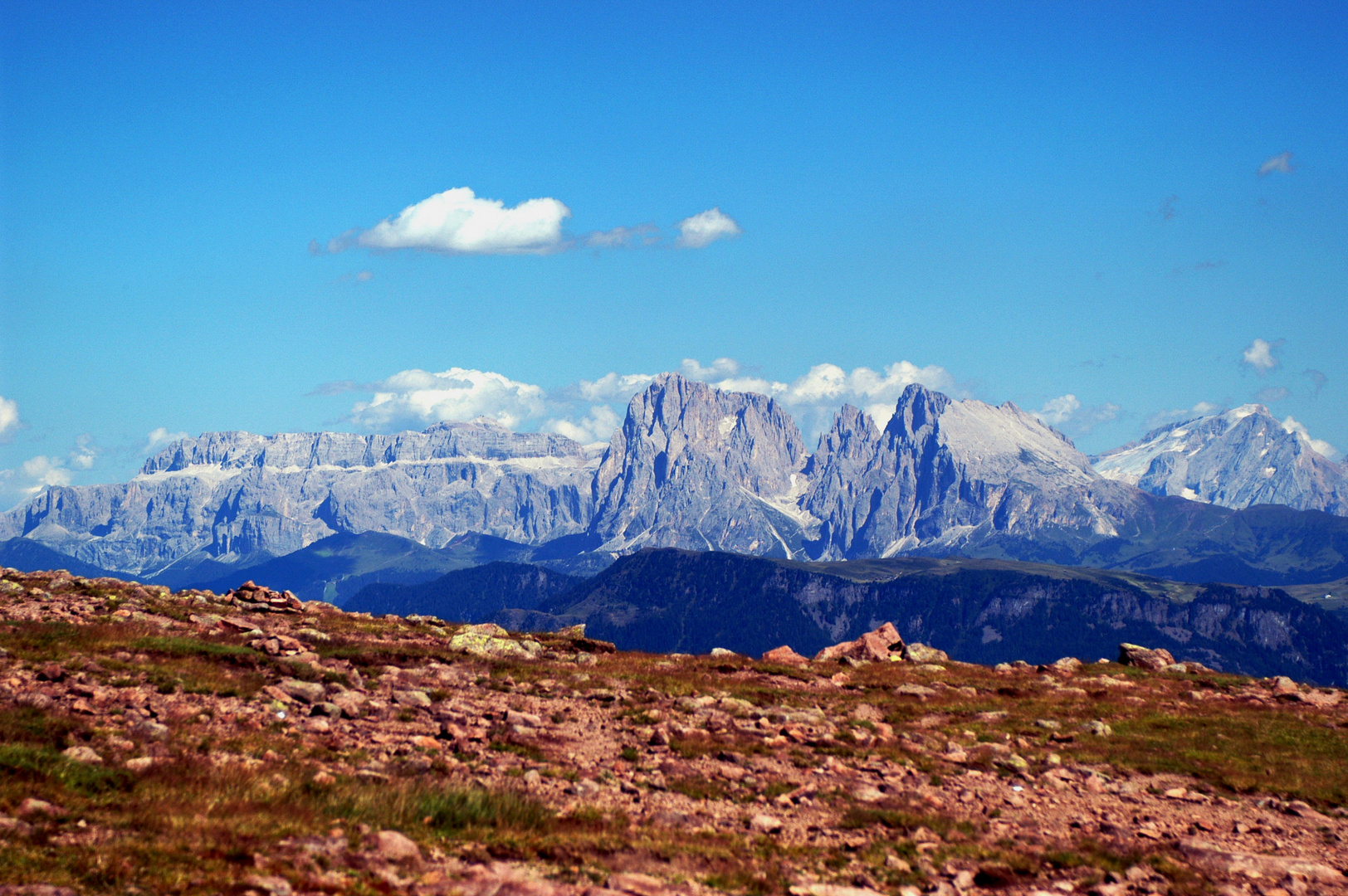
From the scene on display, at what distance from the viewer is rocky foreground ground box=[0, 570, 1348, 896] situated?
69.9ft

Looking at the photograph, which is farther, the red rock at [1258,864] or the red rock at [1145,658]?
the red rock at [1145,658]

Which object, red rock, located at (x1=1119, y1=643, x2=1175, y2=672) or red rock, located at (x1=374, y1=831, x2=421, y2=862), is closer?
red rock, located at (x1=374, y1=831, x2=421, y2=862)

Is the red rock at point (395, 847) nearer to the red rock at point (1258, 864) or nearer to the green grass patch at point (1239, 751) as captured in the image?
the red rock at point (1258, 864)

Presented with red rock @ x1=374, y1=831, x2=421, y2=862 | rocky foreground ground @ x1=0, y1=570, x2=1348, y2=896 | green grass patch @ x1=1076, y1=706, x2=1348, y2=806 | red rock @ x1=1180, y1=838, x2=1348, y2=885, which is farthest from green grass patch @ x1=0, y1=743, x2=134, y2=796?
green grass patch @ x1=1076, y1=706, x2=1348, y2=806

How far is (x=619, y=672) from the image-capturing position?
167 ft

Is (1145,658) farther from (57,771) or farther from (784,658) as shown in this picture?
(57,771)

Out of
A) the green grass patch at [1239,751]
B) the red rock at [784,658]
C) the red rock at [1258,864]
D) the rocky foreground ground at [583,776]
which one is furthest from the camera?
the red rock at [784,658]

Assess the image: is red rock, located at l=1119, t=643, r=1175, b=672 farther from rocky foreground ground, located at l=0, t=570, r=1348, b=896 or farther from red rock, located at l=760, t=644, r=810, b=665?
red rock, located at l=760, t=644, r=810, b=665

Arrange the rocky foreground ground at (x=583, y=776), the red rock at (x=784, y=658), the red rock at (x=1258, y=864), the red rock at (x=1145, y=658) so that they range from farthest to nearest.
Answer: the red rock at (x=1145, y=658) < the red rock at (x=784, y=658) < the red rock at (x=1258, y=864) < the rocky foreground ground at (x=583, y=776)

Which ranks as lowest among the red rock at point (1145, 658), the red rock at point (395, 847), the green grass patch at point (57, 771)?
the red rock at point (1145, 658)

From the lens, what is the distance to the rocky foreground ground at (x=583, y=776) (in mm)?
21312

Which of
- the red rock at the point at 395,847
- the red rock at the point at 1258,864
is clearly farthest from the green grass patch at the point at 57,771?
the red rock at the point at 1258,864

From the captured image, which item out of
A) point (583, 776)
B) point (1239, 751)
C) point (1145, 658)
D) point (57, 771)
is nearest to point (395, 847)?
point (57, 771)

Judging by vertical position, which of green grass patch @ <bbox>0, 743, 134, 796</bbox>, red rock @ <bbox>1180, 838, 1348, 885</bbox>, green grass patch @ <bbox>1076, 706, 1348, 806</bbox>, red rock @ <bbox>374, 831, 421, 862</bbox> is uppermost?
green grass patch @ <bbox>0, 743, 134, 796</bbox>
